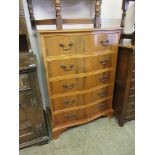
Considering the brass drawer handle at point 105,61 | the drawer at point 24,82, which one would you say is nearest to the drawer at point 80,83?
the brass drawer handle at point 105,61

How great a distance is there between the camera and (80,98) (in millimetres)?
1483

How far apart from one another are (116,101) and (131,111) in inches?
8.0

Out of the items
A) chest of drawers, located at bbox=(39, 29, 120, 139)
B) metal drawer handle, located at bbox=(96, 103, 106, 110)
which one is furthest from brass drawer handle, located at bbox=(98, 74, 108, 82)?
metal drawer handle, located at bbox=(96, 103, 106, 110)

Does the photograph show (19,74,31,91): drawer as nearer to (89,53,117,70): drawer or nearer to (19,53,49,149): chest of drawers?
(19,53,49,149): chest of drawers

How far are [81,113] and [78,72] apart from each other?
19.7 inches

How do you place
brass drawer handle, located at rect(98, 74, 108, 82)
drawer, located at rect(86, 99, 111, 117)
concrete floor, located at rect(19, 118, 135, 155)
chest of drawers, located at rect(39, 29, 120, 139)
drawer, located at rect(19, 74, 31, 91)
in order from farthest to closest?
drawer, located at rect(86, 99, 111, 117), brass drawer handle, located at rect(98, 74, 108, 82), concrete floor, located at rect(19, 118, 135, 155), chest of drawers, located at rect(39, 29, 120, 139), drawer, located at rect(19, 74, 31, 91)

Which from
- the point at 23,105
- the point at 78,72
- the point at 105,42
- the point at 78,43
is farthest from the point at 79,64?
the point at 23,105

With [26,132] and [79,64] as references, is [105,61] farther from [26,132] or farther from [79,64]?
[26,132]

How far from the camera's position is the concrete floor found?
1.40 meters

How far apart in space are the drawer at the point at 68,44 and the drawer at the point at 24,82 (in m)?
0.27
